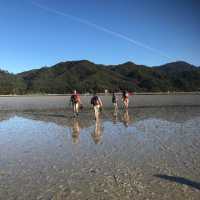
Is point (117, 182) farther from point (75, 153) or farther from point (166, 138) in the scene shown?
point (166, 138)

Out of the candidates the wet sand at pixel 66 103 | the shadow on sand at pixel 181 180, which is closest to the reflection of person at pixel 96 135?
the shadow on sand at pixel 181 180

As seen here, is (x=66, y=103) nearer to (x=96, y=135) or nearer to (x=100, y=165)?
(x=96, y=135)

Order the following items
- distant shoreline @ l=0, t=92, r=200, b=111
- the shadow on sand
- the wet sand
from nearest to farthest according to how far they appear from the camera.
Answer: the shadow on sand
distant shoreline @ l=0, t=92, r=200, b=111
the wet sand

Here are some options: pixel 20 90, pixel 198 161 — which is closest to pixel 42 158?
pixel 198 161

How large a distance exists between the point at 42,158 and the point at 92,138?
435 cm

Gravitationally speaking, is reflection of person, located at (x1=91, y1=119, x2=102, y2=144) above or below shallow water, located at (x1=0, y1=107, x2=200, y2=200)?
above

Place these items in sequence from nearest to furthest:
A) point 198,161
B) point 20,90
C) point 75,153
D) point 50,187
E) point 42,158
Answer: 1. point 50,187
2. point 198,161
3. point 42,158
4. point 75,153
5. point 20,90

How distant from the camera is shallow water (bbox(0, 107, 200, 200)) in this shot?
7.14m

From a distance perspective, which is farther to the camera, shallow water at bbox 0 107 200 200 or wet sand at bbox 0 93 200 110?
wet sand at bbox 0 93 200 110

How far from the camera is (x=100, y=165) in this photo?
949 cm

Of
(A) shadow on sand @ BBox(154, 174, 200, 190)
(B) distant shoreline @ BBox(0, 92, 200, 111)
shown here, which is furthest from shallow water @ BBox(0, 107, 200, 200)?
(B) distant shoreline @ BBox(0, 92, 200, 111)

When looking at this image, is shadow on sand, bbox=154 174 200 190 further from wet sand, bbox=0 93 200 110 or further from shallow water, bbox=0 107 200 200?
wet sand, bbox=0 93 200 110

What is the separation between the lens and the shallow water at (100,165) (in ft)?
23.4

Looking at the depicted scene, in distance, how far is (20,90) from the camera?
193 metres
